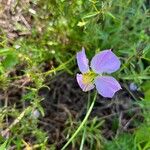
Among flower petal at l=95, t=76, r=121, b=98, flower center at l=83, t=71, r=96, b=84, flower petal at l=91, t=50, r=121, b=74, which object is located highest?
flower petal at l=91, t=50, r=121, b=74

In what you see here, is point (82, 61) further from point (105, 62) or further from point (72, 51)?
point (72, 51)

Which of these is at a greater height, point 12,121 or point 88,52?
point 88,52

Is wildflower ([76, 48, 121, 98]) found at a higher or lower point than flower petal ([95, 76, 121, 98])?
higher

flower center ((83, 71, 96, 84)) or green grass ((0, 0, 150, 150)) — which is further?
green grass ((0, 0, 150, 150))

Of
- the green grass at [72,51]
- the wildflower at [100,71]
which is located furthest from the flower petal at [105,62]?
the green grass at [72,51]

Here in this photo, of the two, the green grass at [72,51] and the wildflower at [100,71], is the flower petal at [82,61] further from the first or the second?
the green grass at [72,51]

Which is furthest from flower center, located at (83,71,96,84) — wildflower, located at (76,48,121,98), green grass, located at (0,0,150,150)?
green grass, located at (0,0,150,150)

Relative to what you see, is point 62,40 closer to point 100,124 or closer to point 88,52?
point 88,52

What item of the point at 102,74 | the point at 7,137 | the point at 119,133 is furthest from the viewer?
the point at 119,133

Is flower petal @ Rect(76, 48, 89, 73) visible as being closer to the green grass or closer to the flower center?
the flower center

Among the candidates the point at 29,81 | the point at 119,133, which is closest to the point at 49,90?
the point at 29,81
